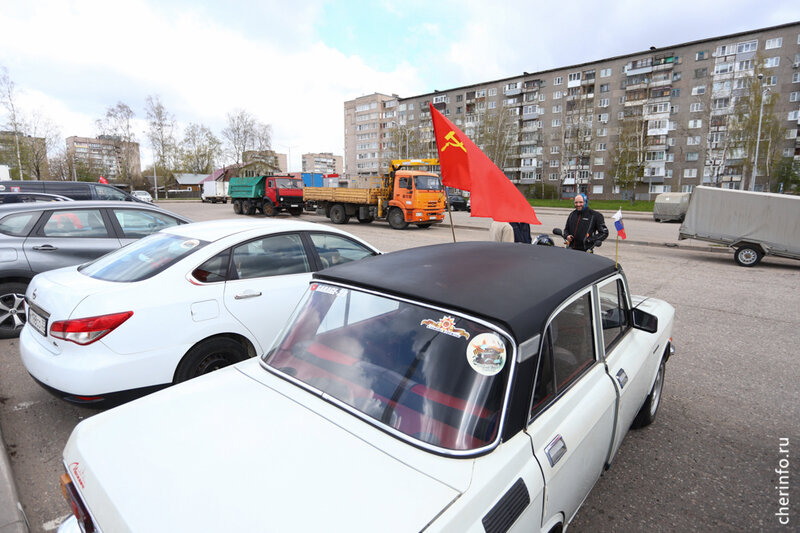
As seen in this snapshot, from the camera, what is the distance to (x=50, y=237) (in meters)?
5.27

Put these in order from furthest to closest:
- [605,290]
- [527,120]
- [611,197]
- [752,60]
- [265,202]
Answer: [527,120], [611,197], [752,60], [265,202], [605,290]

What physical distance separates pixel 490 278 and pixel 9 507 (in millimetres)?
2937

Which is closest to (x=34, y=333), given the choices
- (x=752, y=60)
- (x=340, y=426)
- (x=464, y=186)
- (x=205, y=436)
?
(x=205, y=436)

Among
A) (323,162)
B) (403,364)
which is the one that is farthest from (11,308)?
(323,162)

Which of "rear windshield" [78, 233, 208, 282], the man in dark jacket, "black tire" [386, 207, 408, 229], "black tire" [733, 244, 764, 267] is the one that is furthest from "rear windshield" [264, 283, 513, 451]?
"black tire" [386, 207, 408, 229]

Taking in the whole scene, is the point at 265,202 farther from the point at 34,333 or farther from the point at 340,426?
the point at 340,426

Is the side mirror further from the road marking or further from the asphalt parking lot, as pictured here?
the road marking

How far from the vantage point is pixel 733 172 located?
5369cm

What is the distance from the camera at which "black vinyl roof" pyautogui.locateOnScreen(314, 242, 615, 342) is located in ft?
5.73

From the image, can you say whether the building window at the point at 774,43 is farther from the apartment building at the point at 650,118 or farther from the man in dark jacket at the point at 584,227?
the man in dark jacket at the point at 584,227

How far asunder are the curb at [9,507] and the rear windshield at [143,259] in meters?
1.38

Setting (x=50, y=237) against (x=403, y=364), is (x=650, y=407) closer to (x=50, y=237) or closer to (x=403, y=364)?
(x=403, y=364)

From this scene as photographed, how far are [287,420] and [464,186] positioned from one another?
295 cm

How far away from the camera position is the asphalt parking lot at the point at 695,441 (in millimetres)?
2486
